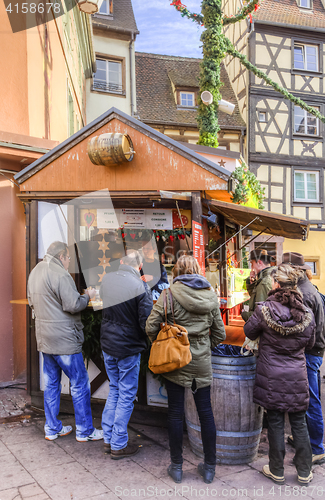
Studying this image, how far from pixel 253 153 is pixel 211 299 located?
12.6m

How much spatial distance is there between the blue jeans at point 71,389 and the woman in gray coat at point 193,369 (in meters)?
0.98

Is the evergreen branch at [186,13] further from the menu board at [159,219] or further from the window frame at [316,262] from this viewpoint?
the window frame at [316,262]

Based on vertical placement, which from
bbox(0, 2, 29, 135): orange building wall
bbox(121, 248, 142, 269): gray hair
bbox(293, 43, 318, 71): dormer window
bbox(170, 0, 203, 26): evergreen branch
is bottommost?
bbox(121, 248, 142, 269): gray hair

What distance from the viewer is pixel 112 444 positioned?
3.49m

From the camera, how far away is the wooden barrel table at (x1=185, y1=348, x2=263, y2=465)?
134 inches

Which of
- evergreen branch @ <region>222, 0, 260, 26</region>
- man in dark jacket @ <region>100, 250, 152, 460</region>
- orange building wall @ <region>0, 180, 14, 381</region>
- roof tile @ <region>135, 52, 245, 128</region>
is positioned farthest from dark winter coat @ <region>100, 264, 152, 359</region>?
roof tile @ <region>135, 52, 245, 128</region>

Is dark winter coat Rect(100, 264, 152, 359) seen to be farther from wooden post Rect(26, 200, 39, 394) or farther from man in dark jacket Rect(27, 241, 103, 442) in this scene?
wooden post Rect(26, 200, 39, 394)

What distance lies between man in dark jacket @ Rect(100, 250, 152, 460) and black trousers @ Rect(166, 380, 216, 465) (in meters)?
0.48

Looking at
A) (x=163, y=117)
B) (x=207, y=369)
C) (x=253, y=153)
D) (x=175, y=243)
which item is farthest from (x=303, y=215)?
(x=207, y=369)

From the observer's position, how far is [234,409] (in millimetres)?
3396

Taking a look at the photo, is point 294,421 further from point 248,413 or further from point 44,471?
point 44,471

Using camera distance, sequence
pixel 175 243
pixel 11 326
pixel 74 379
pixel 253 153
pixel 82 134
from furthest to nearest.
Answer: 1. pixel 253 153
2. pixel 175 243
3. pixel 11 326
4. pixel 82 134
5. pixel 74 379

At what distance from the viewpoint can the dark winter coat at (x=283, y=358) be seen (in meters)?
3.10

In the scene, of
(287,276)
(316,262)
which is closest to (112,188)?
(287,276)
